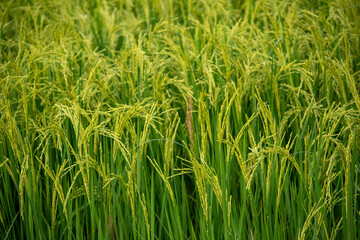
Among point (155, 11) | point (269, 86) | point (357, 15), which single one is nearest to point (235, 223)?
point (269, 86)

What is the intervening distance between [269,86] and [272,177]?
0.58 metres

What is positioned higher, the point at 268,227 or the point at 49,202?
the point at 49,202

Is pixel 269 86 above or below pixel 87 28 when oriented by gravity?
below

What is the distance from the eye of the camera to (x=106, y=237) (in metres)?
1.30

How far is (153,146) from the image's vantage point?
154cm

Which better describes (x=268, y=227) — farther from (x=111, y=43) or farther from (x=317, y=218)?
(x=111, y=43)

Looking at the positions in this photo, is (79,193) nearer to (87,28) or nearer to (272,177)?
(272,177)

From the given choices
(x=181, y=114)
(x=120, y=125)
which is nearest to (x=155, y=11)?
(x=181, y=114)

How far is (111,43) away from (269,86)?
105cm

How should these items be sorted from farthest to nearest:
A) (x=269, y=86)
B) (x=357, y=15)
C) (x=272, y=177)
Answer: (x=357, y=15) < (x=269, y=86) < (x=272, y=177)

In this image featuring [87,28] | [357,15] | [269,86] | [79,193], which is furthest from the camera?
[87,28]

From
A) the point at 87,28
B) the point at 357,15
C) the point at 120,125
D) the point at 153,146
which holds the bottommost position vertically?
the point at 153,146

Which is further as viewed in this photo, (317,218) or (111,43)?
(111,43)

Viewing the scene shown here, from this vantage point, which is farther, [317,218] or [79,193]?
[79,193]
